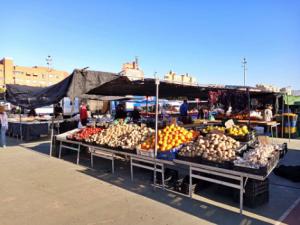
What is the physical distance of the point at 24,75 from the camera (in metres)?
84.9

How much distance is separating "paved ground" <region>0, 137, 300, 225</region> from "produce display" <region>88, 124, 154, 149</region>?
0.79m

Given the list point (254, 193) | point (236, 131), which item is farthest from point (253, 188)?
point (236, 131)

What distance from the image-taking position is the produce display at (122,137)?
655 cm

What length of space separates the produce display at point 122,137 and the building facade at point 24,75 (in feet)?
242

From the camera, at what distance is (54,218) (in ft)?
13.7

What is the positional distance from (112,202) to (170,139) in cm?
187

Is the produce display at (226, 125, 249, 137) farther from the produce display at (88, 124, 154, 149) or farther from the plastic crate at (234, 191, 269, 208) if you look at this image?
the produce display at (88, 124, 154, 149)

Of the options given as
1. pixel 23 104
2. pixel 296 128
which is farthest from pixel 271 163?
pixel 296 128

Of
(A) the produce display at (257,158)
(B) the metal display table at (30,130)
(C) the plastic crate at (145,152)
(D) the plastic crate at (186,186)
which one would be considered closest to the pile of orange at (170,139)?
(C) the plastic crate at (145,152)

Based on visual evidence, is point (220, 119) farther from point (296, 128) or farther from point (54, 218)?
point (54, 218)

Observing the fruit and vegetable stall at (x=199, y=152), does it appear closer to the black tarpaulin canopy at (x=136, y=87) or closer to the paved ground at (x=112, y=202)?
the paved ground at (x=112, y=202)

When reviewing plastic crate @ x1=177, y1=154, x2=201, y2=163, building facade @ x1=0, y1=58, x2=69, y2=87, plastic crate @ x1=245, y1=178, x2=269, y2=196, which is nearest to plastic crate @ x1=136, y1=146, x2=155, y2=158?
plastic crate @ x1=177, y1=154, x2=201, y2=163

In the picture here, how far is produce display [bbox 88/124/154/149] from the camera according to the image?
21.5 feet

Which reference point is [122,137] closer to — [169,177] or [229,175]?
[169,177]
